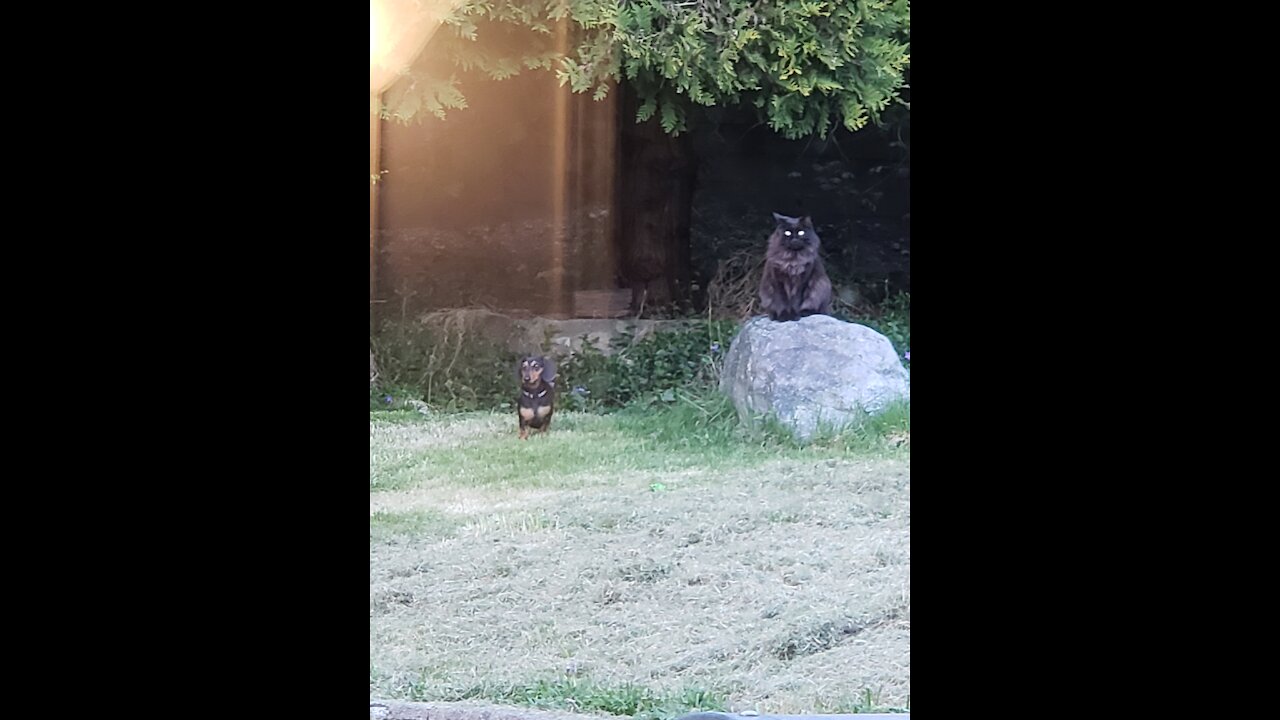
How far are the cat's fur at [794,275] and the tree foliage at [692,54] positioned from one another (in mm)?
405

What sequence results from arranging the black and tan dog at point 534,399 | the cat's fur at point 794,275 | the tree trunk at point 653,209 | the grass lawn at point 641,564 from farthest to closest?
the tree trunk at point 653,209, the cat's fur at point 794,275, the black and tan dog at point 534,399, the grass lawn at point 641,564

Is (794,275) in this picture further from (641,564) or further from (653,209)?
(641,564)

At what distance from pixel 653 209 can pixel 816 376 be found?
1.02 m

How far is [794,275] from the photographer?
491 cm

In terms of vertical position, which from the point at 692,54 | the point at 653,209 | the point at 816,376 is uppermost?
the point at 692,54

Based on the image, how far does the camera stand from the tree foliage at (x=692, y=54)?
15.3 feet

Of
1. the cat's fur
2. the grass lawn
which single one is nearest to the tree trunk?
the cat's fur

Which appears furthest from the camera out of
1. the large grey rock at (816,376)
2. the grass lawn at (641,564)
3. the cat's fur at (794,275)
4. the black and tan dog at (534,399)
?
the cat's fur at (794,275)

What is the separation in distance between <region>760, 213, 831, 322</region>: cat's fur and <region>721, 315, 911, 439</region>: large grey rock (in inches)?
5.7

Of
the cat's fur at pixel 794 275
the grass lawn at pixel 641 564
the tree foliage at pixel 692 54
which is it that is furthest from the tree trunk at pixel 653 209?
the grass lawn at pixel 641 564

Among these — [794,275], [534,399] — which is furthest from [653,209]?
[534,399]

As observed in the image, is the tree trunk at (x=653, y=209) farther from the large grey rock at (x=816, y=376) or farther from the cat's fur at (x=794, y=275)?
the large grey rock at (x=816, y=376)
